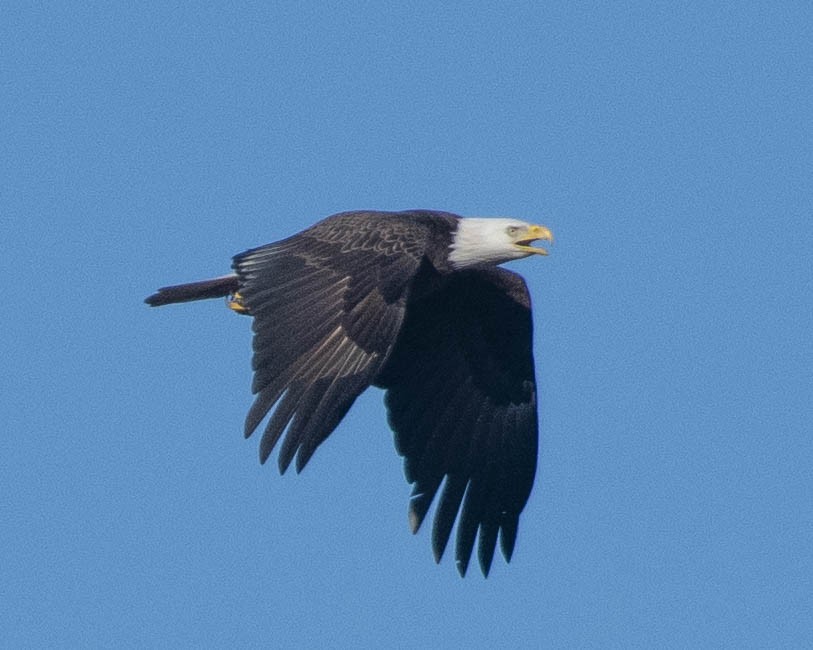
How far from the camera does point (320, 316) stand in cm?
1161

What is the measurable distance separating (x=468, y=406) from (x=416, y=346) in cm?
60

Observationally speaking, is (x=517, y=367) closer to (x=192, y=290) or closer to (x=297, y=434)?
(x=192, y=290)

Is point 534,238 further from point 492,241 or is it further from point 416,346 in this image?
point 416,346

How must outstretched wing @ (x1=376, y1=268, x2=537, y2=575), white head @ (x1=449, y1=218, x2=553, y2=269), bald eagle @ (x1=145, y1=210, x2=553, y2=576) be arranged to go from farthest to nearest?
1. outstretched wing @ (x1=376, y1=268, x2=537, y2=575)
2. white head @ (x1=449, y1=218, x2=553, y2=269)
3. bald eagle @ (x1=145, y1=210, x2=553, y2=576)

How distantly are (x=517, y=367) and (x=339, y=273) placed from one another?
2.76m

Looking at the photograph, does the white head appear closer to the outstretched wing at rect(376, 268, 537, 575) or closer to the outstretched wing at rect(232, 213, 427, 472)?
the outstretched wing at rect(376, 268, 537, 575)

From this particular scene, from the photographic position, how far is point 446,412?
14000 mm

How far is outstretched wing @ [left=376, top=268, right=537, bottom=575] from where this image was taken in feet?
45.0

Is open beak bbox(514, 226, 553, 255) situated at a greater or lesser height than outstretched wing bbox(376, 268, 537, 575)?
greater

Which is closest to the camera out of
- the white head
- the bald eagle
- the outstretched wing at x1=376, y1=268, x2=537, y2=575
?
the bald eagle

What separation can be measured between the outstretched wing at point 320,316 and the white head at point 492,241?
81 centimetres

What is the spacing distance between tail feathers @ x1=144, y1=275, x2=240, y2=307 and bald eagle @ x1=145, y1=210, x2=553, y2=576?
0.01 metres

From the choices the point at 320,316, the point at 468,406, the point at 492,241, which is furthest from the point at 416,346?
the point at 320,316

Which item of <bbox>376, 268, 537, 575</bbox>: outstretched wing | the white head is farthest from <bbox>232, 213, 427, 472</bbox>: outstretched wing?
<bbox>376, 268, 537, 575</bbox>: outstretched wing
